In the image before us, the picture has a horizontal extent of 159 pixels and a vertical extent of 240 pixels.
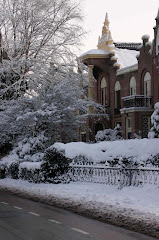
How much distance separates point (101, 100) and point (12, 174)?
2075cm

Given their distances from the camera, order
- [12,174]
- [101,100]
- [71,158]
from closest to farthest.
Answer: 1. [71,158]
2. [12,174]
3. [101,100]

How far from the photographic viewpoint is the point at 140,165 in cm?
1769

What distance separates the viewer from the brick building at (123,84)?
35.9m

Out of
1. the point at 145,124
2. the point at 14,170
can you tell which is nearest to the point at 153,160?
the point at 14,170

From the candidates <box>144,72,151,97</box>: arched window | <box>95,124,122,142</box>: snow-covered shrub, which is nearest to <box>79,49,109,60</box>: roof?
<box>144,72,151,97</box>: arched window

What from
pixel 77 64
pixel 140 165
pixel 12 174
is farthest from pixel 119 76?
pixel 140 165

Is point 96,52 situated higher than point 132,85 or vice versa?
point 96,52

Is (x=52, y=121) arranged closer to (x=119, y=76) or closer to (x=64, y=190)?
(x=64, y=190)

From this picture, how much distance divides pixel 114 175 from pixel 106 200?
12.7 feet

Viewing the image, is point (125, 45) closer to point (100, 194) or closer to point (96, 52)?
point (96, 52)

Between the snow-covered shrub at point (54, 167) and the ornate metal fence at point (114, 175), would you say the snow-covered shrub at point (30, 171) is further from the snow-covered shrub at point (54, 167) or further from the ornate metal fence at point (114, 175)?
the ornate metal fence at point (114, 175)

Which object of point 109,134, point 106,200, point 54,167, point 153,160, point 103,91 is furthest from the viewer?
point 103,91

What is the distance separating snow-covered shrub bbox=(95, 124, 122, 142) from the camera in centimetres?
3934

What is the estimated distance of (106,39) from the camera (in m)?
44.0
